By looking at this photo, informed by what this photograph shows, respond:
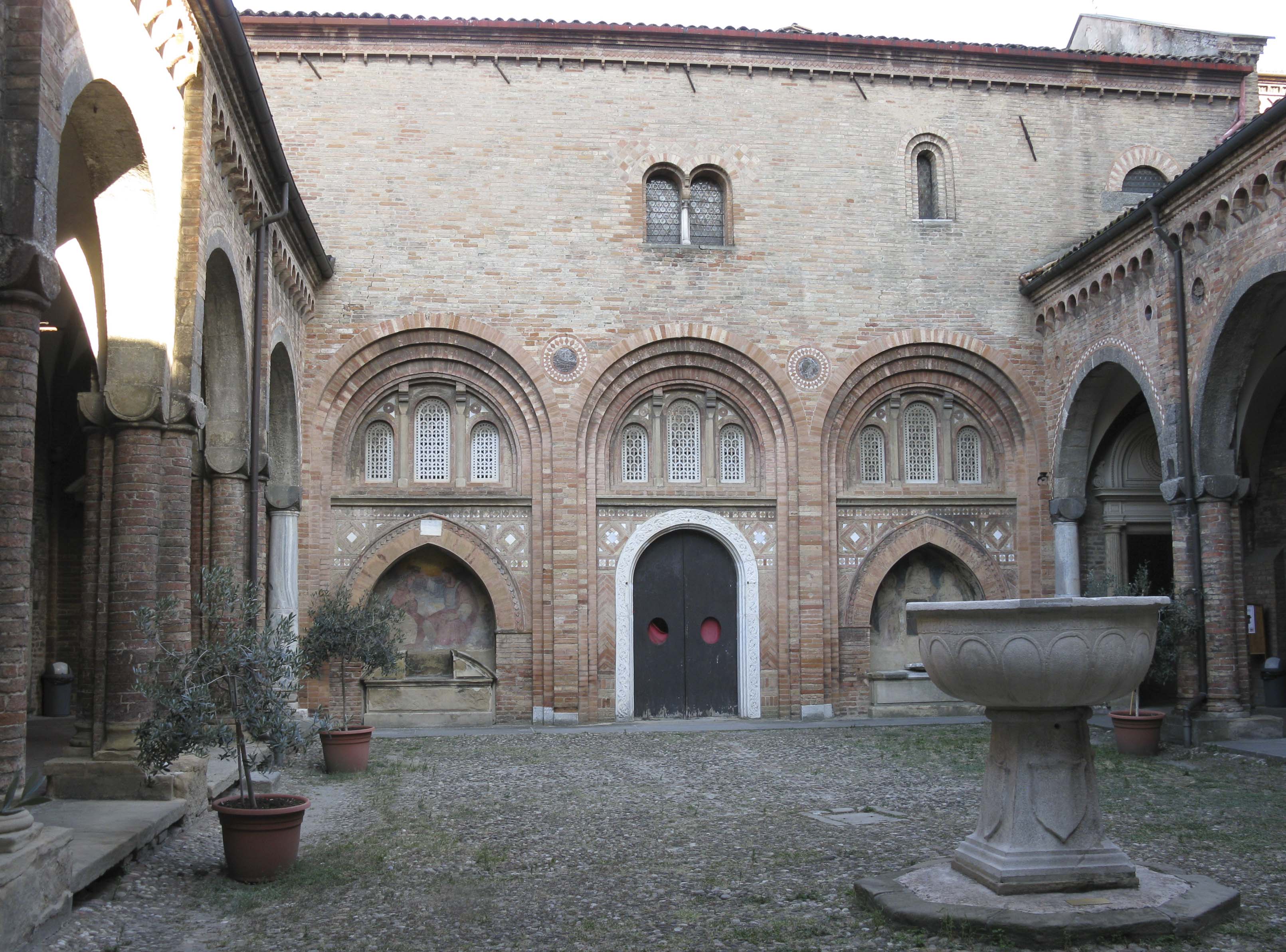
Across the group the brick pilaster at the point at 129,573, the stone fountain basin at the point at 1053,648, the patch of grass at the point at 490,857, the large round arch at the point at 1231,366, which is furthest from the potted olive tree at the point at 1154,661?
the brick pilaster at the point at 129,573

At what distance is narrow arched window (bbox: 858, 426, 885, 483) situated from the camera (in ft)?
55.2

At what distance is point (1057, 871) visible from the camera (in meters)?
5.81

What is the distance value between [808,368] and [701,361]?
1468 mm

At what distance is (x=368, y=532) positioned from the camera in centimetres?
1563

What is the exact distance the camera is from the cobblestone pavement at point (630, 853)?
5.91 metres

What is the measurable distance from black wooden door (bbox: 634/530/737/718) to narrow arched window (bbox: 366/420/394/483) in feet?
12.0

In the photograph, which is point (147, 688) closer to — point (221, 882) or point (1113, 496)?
point (221, 882)

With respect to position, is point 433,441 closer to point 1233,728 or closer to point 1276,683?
point 1233,728

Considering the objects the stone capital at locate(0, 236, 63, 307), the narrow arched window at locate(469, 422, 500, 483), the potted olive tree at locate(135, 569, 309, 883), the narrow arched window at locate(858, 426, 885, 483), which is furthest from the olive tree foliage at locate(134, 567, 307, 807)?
the narrow arched window at locate(858, 426, 885, 483)

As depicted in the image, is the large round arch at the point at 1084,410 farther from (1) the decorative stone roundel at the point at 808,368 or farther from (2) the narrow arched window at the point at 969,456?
(1) the decorative stone roundel at the point at 808,368

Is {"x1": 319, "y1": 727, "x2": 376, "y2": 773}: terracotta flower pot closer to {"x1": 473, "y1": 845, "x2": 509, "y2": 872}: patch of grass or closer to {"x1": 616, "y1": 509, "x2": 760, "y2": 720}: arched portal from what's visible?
{"x1": 473, "y1": 845, "x2": 509, "y2": 872}: patch of grass

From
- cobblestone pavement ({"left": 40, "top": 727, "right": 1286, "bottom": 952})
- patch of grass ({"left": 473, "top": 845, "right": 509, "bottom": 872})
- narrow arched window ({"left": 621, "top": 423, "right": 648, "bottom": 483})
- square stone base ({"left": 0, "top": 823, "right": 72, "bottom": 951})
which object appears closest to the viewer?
square stone base ({"left": 0, "top": 823, "right": 72, "bottom": 951})

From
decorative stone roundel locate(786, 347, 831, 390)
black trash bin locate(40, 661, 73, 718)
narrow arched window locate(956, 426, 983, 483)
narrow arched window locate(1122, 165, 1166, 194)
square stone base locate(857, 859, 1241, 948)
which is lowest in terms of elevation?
square stone base locate(857, 859, 1241, 948)

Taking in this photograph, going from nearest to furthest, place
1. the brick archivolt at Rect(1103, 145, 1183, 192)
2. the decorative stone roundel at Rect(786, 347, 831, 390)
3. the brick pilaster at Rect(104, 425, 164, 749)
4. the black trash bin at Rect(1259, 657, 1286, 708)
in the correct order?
the brick pilaster at Rect(104, 425, 164, 749)
the black trash bin at Rect(1259, 657, 1286, 708)
the decorative stone roundel at Rect(786, 347, 831, 390)
the brick archivolt at Rect(1103, 145, 1183, 192)
